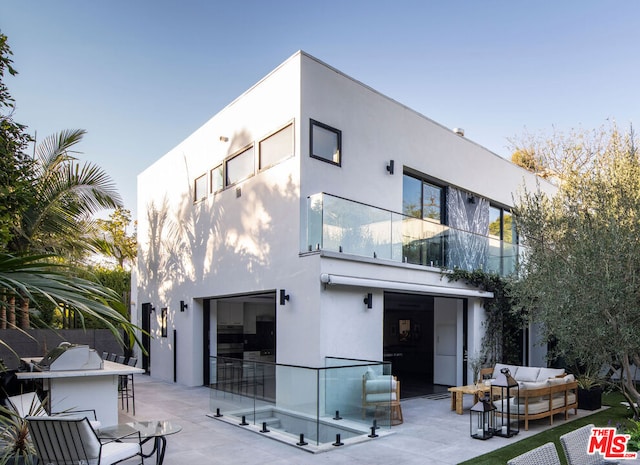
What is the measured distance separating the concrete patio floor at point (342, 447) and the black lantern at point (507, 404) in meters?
0.20

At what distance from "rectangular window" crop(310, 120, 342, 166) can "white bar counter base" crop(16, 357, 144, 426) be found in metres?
5.50

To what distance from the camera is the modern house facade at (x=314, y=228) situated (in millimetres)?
10055

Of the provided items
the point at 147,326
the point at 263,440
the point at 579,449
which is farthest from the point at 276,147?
the point at 147,326

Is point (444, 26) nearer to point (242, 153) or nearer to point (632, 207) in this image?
point (242, 153)

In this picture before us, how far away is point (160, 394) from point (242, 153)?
21.1ft

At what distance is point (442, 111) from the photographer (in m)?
18.3

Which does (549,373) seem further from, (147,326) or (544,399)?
(147,326)

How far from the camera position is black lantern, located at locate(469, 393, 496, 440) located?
8016mm

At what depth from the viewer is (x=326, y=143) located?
1068 cm

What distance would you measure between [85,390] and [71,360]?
518 mm

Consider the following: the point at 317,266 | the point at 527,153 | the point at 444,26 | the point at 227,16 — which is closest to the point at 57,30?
the point at 227,16

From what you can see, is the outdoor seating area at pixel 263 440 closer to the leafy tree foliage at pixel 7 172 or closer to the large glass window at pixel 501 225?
Answer: the leafy tree foliage at pixel 7 172

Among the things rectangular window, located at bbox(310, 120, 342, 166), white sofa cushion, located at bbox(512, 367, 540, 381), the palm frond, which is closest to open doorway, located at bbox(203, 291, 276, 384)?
rectangular window, located at bbox(310, 120, 342, 166)

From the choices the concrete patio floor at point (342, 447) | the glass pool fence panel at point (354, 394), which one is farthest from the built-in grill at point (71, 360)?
the glass pool fence panel at point (354, 394)
